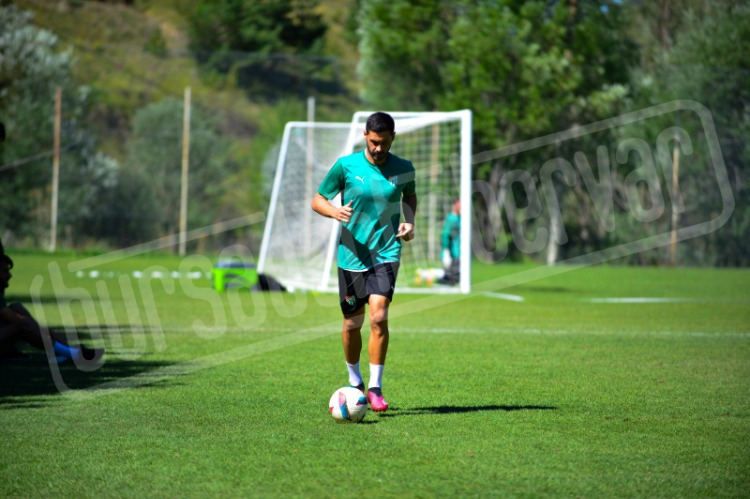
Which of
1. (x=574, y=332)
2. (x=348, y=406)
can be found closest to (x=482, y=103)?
(x=574, y=332)

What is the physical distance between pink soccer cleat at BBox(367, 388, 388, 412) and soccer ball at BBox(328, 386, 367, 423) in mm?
415

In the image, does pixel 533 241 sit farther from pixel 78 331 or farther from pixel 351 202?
pixel 351 202

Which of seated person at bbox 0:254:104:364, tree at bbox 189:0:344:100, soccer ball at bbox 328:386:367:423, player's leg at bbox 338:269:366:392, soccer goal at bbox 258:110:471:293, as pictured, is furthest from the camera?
tree at bbox 189:0:344:100

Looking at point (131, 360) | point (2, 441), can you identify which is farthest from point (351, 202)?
point (131, 360)

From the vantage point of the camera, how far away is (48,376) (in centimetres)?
891

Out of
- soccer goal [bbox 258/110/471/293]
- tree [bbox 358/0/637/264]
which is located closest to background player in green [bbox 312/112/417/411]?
soccer goal [bbox 258/110/471/293]

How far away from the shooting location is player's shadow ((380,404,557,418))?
23.4ft

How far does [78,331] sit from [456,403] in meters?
7.14

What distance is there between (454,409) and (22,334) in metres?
4.73

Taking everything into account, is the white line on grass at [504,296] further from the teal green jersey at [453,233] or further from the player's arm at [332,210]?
the player's arm at [332,210]

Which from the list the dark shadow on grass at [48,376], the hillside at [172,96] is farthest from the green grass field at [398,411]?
the hillside at [172,96]

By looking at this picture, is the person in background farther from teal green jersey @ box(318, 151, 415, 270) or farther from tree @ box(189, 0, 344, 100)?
tree @ box(189, 0, 344, 100)

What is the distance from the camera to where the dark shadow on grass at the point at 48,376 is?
7738mm

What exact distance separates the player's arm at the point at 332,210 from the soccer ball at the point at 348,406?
125 centimetres
